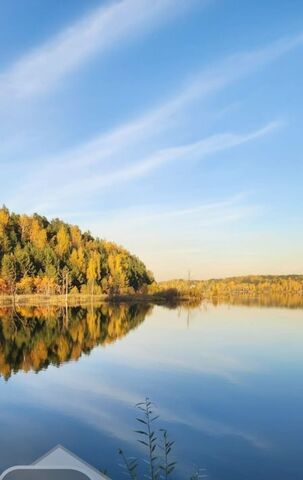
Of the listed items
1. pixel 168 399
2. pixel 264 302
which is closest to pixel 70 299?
pixel 264 302

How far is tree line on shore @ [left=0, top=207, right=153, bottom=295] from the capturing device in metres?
81.2

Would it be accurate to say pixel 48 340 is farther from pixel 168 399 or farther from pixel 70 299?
pixel 70 299

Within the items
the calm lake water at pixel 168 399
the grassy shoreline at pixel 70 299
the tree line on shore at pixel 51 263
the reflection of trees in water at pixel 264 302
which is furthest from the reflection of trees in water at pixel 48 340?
the tree line on shore at pixel 51 263

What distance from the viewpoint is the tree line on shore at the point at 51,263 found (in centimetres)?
8119

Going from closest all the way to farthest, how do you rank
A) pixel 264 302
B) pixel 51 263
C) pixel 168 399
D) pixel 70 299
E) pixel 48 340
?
pixel 168 399, pixel 48 340, pixel 70 299, pixel 264 302, pixel 51 263

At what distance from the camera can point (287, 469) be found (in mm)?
9133

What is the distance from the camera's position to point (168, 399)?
1441cm

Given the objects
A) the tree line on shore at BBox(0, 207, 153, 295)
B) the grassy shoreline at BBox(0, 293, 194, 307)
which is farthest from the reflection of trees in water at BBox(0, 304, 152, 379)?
the tree line on shore at BBox(0, 207, 153, 295)

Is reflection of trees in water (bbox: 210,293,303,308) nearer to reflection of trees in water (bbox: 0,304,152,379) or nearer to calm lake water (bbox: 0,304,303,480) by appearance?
reflection of trees in water (bbox: 0,304,152,379)

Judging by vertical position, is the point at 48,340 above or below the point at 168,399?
above

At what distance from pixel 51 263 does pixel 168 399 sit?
77197 millimetres

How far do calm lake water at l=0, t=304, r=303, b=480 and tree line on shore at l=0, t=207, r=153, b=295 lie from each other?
176 ft

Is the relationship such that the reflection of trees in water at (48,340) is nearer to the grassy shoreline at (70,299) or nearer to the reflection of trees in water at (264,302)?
the grassy shoreline at (70,299)

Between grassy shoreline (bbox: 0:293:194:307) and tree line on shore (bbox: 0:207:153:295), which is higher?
tree line on shore (bbox: 0:207:153:295)
